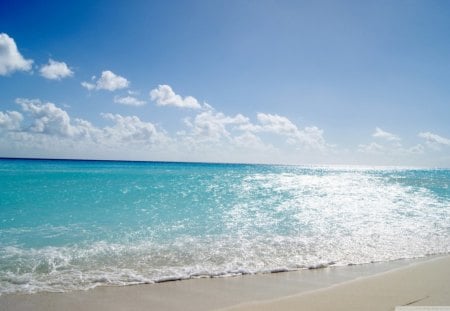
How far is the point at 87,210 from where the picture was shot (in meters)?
14.5

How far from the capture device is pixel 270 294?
5559 millimetres

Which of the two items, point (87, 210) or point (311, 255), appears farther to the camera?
point (87, 210)

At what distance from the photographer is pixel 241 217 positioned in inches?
528

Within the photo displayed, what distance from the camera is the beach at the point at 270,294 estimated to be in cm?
497

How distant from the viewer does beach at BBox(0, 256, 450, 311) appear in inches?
196

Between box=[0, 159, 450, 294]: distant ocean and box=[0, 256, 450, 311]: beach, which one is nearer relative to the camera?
box=[0, 256, 450, 311]: beach

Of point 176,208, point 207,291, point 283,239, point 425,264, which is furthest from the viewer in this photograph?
point 176,208

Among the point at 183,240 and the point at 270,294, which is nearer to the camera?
the point at 270,294

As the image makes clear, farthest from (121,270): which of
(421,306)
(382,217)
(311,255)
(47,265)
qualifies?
(382,217)

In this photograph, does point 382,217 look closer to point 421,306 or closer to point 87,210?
point 421,306

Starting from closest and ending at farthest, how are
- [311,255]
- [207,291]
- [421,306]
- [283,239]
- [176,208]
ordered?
[421,306] < [207,291] < [311,255] < [283,239] < [176,208]

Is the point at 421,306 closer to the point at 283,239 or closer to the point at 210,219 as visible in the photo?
the point at 283,239

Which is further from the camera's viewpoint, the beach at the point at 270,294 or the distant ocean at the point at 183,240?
the distant ocean at the point at 183,240

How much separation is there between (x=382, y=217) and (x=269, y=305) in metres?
11.6
